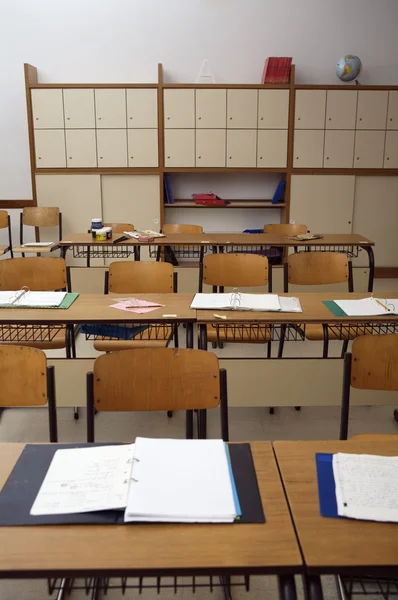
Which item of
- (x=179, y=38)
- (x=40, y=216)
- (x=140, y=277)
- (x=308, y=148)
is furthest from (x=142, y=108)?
(x=140, y=277)

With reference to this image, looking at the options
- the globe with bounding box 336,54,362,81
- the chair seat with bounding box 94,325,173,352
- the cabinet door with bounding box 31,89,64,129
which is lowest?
the chair seat with bounding box 94,325,173,352

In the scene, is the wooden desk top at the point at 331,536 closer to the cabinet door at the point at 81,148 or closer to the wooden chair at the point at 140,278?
the wooden chair at the point at 140,278

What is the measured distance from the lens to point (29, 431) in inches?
109

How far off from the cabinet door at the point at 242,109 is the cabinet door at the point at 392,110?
1438 mm

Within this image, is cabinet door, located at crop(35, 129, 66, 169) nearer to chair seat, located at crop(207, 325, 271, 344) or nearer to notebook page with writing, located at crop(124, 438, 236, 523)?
chair seat, located at crop(207, 325, 271, 344)

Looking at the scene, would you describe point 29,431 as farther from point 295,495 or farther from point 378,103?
point 378,103

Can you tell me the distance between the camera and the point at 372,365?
186 cm

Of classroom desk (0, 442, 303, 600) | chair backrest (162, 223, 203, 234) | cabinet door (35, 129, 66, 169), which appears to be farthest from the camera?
cabinet door (35, 129, 66, 169)

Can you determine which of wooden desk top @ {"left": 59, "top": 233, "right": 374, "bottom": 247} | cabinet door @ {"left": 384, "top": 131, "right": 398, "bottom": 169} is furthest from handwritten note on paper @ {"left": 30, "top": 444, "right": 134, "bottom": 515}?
cabinet door @ {"left": 384, "top": 131, "right": 398, "bottom": 169}

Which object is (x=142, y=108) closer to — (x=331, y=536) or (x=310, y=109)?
(x=310, y=109)

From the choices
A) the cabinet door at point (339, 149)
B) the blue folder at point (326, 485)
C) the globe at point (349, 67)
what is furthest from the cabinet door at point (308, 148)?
the blue folder at point (326, 485)

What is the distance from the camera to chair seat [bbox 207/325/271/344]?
2.86 metres

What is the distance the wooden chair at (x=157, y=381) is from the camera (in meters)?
1.66

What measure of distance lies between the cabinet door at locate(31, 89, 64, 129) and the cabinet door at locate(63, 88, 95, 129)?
6 centimetres
